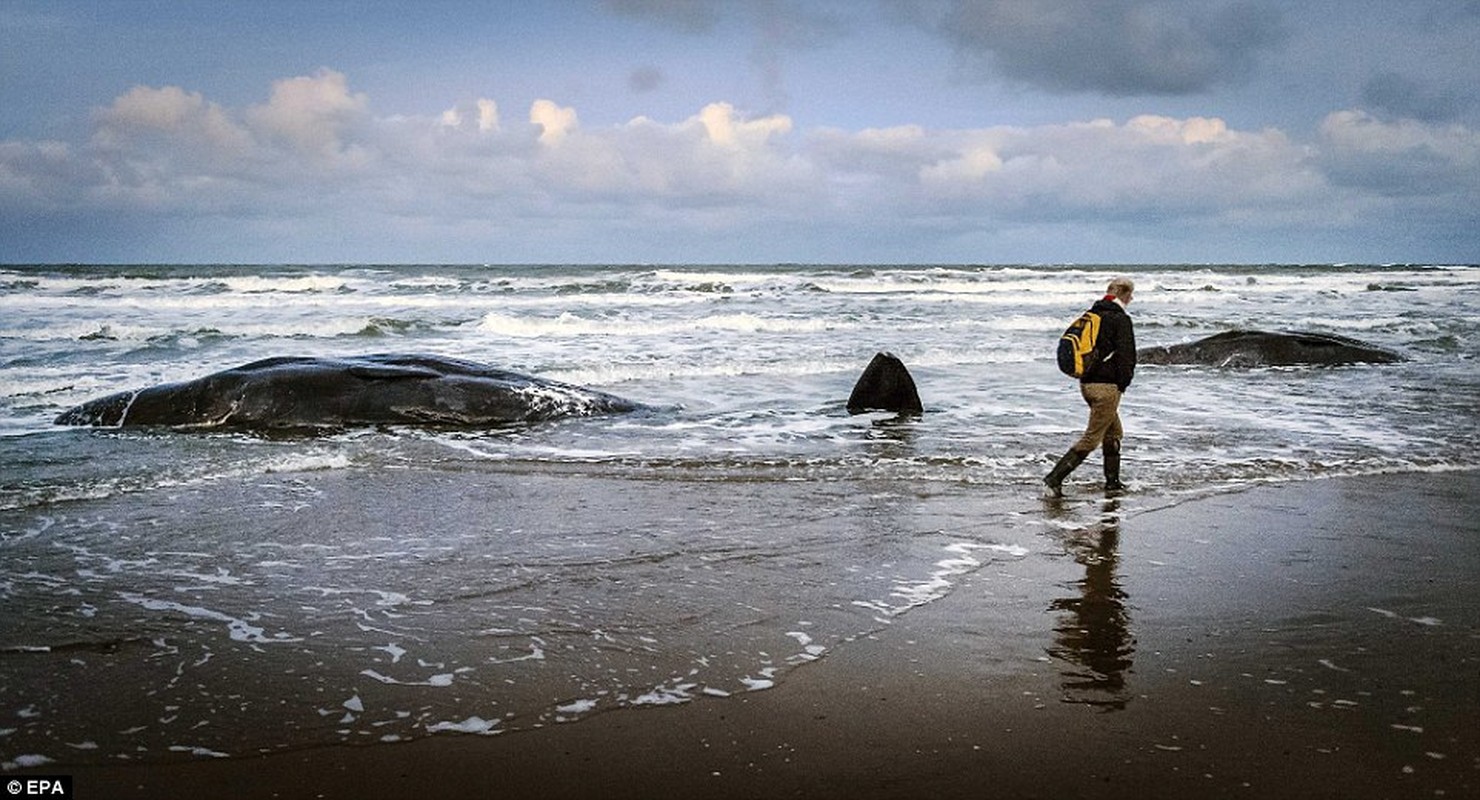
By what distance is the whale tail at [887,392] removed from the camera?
11.2m

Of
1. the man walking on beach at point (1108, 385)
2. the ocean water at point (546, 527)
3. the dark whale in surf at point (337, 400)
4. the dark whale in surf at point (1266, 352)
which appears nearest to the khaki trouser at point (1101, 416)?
the man walking on beach at point (1108, 385)

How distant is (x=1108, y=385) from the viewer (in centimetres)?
751

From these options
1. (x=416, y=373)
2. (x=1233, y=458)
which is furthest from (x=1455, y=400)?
(x=416, y=373)

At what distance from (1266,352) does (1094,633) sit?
14.3m

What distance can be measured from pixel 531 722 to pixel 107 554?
10.4 ft

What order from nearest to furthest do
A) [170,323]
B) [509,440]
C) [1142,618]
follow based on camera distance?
[1142,618]
[509,440]
[170,323]

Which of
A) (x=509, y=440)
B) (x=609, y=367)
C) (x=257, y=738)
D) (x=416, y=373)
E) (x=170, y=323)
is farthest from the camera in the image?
(x=170, y=323)

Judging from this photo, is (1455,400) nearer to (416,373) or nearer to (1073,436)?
(1073,436)

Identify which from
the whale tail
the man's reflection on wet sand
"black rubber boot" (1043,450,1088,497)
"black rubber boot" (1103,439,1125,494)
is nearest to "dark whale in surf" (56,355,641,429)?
the whale tail

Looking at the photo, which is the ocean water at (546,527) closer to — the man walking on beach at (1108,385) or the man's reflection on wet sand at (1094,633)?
the man walking on beach at (1108,385)

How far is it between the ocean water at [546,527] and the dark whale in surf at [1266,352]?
1.04m

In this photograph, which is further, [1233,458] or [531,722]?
[1233,458]

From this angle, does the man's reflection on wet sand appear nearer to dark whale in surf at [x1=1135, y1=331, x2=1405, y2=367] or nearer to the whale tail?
the whale tail

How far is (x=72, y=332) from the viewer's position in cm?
2272
